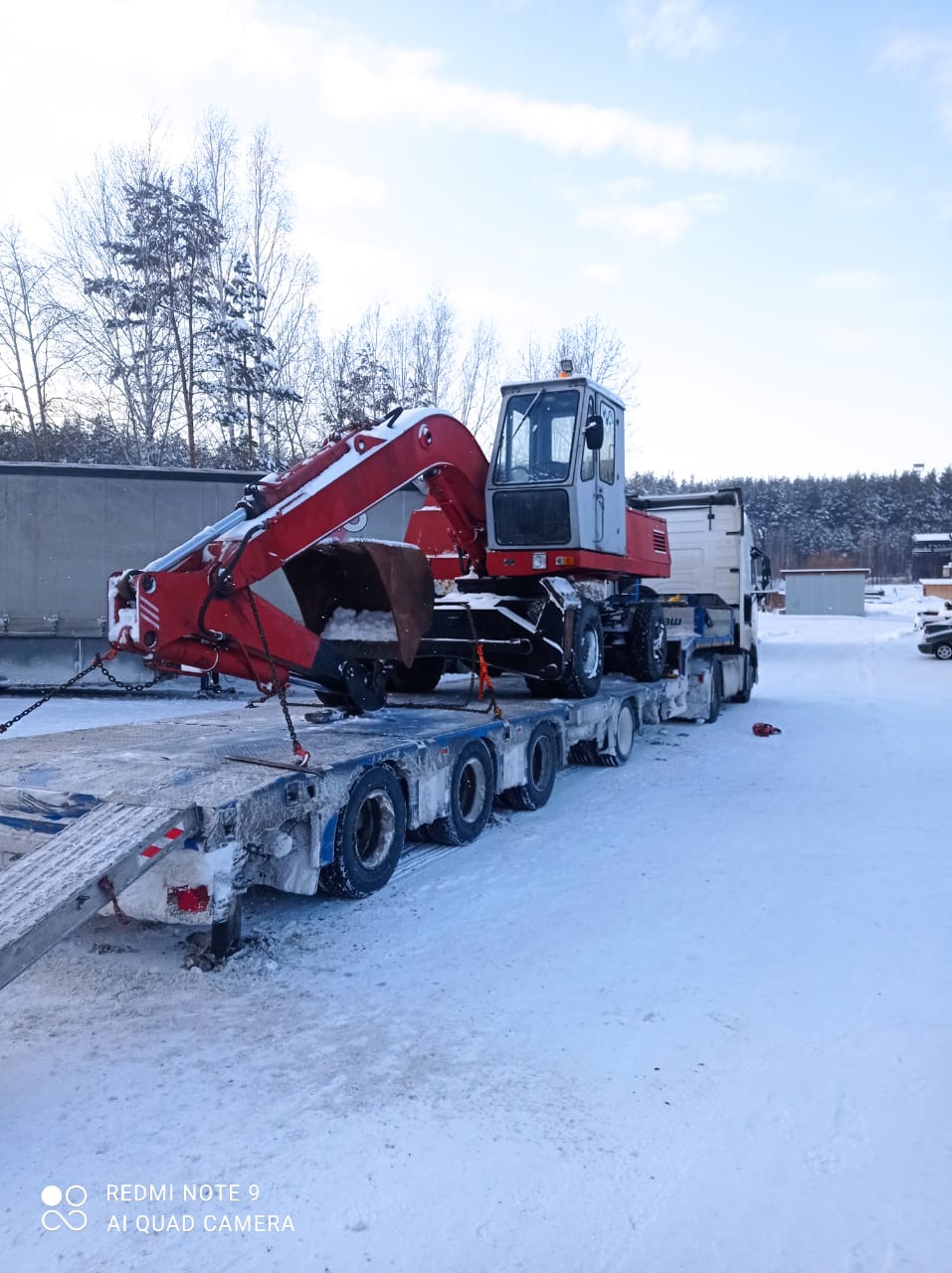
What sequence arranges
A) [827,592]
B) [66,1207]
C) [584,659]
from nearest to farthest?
1. [66,1207]
2. [584,659]
3. [827,592]

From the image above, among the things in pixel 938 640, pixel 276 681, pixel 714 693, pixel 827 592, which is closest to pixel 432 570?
pixel 276 681

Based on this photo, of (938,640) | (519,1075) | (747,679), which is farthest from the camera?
(938,640)

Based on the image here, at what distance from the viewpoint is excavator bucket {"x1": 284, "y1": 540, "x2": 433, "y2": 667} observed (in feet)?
23.0

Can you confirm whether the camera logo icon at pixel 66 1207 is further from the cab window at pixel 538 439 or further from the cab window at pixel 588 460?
the cab window at pixel 588 460

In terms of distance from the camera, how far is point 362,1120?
343cm

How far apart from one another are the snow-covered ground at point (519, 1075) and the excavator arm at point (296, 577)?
1496mm

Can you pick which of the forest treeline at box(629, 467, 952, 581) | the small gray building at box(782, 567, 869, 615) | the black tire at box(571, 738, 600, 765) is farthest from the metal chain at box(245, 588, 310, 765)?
the forest treeline at box(629, 467, 952, 581)

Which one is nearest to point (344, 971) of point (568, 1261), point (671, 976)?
point (671, 976)

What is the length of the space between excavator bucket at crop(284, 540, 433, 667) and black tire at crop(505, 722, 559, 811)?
155 centimetres

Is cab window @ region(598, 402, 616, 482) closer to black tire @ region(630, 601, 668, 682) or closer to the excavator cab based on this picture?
the excavator cab

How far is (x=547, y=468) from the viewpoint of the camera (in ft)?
29.0

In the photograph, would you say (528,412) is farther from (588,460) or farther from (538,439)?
(588,460)

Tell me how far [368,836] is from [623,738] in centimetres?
507

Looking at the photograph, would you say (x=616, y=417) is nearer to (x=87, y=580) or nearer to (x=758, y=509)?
(x=87, y=580)
